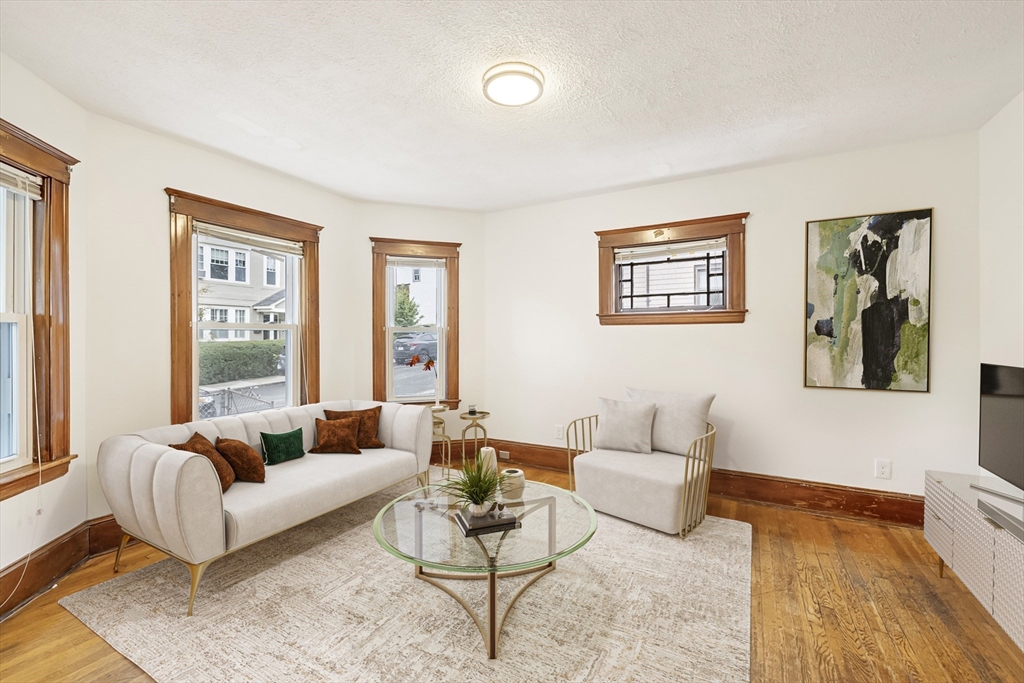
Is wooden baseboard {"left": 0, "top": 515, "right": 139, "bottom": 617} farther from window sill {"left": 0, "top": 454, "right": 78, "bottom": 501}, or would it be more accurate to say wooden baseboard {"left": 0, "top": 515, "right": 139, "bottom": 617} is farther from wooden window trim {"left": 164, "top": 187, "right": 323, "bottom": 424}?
wooden window trim {"left": 164, "top": 187, "right": 323, "bottom": 424}

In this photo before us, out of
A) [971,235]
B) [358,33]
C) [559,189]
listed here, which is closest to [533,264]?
[559,189]

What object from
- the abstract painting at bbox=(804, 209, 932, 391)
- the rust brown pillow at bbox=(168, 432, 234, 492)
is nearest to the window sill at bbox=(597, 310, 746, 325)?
the abstract painting at bbox=(804, 209, 932, 391)

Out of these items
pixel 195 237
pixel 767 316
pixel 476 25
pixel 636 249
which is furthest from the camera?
pixel 636 249

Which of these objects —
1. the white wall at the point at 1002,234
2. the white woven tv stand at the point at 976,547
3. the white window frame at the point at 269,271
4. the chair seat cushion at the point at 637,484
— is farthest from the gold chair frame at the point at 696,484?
the white window frame at the point at 269,271

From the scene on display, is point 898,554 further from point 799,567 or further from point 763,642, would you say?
point 763,642

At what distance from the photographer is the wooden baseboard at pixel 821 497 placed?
3248mm

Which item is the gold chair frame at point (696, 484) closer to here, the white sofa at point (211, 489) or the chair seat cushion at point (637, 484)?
the chair seat cushion at point (637, 484)

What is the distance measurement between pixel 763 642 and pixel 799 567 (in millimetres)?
862

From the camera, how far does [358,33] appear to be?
201 cm

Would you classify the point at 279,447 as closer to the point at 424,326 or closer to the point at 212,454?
the point at 212,454

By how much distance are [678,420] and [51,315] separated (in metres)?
3.98

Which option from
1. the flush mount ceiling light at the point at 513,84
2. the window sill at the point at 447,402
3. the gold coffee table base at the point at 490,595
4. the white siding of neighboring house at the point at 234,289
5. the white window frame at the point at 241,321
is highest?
the flush mount ceiling light at the point at 513,84

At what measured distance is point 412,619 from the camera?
7.18 ft

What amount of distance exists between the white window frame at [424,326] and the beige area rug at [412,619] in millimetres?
2061
